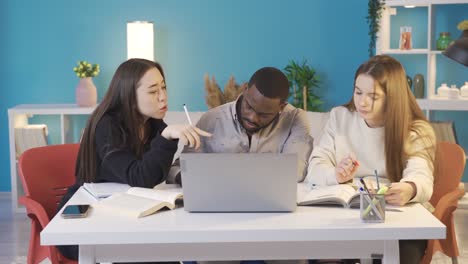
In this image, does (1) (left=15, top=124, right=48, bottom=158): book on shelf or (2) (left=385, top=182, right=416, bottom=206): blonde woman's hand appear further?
(1) (left=15, top=124, right=48, bottom=158): book on shelf

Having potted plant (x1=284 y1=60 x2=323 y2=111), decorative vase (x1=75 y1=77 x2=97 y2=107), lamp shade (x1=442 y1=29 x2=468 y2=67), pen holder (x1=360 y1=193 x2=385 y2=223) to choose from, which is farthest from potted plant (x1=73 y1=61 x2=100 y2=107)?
pen holder (x1=360 y1=193 x2=385 y2=223)

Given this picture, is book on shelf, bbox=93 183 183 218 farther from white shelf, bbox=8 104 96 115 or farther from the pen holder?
white shelf, bbox=8 104 96 115

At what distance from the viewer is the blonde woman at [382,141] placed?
9.98 feet

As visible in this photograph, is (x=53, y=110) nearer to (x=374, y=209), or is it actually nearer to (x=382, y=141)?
(x=382, y=141)

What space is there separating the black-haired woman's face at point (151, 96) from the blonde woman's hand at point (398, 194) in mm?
974

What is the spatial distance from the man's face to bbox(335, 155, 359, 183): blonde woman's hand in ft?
1.07

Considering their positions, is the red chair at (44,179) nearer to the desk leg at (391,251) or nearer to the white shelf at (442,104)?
the desk leg at (391,251)

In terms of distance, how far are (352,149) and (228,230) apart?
1.01m

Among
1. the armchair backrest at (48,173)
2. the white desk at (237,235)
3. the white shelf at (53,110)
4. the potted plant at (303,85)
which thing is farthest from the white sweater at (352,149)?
the white shelf at (53,110)

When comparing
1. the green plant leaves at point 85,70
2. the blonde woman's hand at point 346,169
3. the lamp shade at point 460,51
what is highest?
the lamp shade at point 460,51

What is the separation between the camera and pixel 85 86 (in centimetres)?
606

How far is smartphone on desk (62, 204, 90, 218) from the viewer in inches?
104

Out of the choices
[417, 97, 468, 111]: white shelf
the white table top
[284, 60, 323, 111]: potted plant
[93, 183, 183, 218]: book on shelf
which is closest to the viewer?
the white table top

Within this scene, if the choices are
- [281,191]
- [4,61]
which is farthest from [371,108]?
[4,61]
